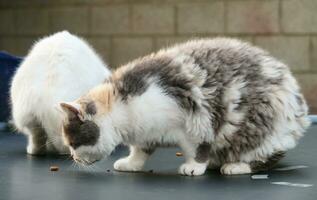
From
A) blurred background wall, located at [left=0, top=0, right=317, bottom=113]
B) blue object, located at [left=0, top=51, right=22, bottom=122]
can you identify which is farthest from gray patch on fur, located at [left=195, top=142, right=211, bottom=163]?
blurred background wall, located at [left=0, top=0, right=317, bottom=113]

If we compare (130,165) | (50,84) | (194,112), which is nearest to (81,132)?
(130,165)

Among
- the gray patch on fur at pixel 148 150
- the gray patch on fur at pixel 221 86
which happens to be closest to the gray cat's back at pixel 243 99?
the gray patch on fur at pixel 221 86

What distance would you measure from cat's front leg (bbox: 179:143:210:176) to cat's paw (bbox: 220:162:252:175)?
68 mm

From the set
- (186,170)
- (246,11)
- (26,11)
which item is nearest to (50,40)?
(186,170)

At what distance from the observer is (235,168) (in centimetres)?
229

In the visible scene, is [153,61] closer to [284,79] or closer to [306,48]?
[284,79]

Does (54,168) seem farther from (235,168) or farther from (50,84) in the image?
(235,168)

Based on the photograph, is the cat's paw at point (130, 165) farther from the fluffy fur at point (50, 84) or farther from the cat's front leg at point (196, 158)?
the fluffy fur at point (50, 84)

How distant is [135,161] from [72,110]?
12.0 inches

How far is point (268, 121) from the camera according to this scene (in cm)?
228

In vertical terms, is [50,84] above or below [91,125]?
above

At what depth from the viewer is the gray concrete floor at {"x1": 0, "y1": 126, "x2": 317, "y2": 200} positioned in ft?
6.39

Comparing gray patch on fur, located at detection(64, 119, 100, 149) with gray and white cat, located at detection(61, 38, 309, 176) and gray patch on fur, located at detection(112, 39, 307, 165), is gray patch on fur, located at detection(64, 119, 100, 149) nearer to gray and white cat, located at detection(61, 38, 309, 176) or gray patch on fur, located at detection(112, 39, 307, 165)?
gray and white cat, located at detection(61, 38, 309, 176)

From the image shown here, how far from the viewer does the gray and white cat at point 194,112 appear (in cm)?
221
